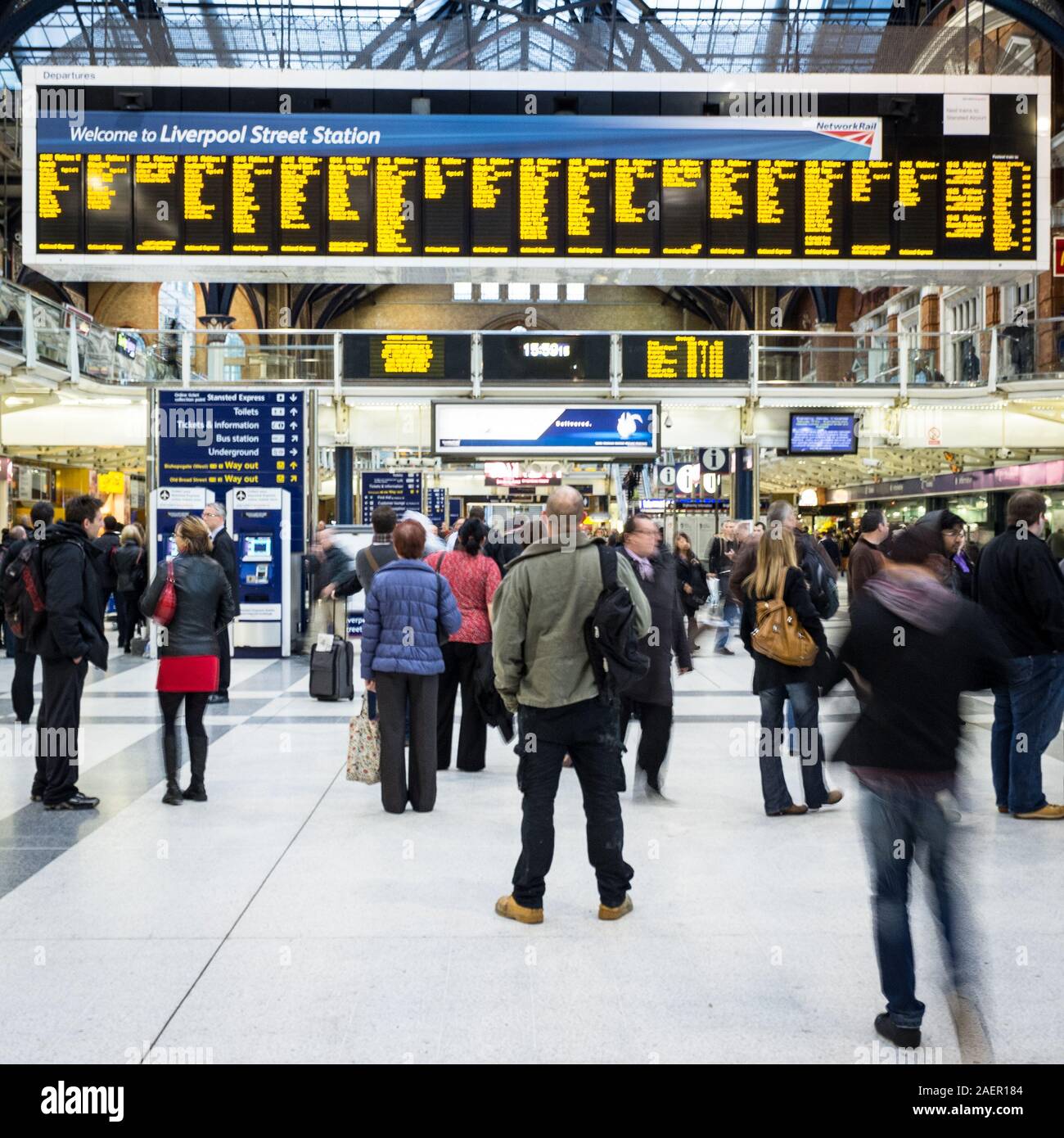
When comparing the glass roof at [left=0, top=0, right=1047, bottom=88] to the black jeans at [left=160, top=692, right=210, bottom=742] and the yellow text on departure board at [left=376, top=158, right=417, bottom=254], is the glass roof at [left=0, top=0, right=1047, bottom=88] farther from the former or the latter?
the black jeans at [left=160, top=692, right=210, bottom=742]

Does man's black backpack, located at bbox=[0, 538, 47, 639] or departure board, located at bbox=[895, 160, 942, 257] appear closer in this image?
man's black backpack, located at bbox=[0, 538, 47, 639]

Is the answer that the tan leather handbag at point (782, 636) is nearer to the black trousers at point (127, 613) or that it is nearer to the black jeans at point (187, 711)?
the black jeans at point (187, 711)

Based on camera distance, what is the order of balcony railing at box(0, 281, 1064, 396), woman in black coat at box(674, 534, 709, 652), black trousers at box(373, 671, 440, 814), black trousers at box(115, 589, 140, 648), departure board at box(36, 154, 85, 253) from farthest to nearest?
balcony railing at box(0, 281, 1064, 396) → black trousers at box(115, 589, 140, 648) → departure board at box(36, 154, 85, 253) → woman in black coat at box(674, 534, 709, 652) → black trousers at box(373, 671, 440, 814)

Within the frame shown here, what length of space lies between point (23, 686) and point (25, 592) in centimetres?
285

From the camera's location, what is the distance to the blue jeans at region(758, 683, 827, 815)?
6.48 m

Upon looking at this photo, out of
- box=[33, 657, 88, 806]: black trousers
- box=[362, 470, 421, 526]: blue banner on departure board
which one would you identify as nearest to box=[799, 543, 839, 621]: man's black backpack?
box=[33, 657, 88, 806]: black trousers

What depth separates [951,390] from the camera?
17.7m

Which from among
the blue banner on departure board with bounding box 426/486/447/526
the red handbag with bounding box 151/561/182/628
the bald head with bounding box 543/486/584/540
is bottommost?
the red handbag with bounding box 151/561/182/628

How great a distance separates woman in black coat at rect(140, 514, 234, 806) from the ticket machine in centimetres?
731

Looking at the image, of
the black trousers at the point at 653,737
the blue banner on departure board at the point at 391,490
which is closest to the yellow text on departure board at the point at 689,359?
the blue banner on departure board at the point at 391,490

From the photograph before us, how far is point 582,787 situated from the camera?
470 centimetres

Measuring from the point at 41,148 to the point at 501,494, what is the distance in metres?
28.1

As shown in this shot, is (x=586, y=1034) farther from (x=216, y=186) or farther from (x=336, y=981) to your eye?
(x=216, y=186)

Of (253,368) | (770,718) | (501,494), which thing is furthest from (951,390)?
(501,494)
